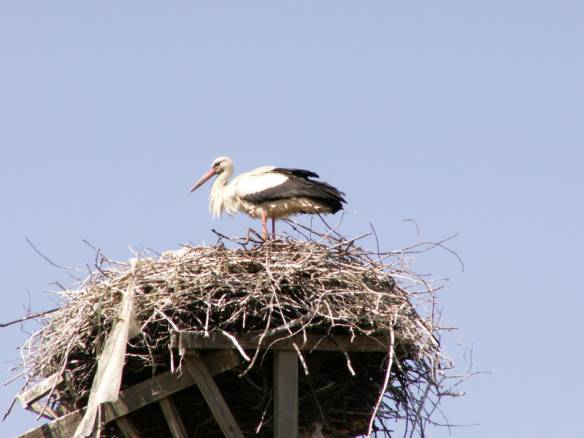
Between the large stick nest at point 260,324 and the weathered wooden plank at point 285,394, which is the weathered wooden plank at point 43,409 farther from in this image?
the weathered wooden plank at point 285,394

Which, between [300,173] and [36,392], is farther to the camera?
[300,173]

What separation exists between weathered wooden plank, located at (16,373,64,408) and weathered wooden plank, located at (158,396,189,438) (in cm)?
81

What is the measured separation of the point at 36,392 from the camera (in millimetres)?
8461

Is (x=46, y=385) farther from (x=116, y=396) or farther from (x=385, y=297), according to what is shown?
(x=385, y=297)

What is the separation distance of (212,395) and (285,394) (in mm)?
486

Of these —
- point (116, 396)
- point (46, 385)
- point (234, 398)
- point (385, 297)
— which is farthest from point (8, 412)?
point (385, 297)

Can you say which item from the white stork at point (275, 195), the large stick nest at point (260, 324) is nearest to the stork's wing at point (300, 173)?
the white stork at point (275, 195)

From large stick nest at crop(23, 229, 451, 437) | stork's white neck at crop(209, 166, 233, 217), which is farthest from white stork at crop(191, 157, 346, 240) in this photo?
large stick nest at crop(23, 229, 451, 437)

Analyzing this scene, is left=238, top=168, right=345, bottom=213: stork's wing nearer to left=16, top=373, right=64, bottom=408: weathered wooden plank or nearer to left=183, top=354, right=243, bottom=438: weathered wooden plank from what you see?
left=183, top=354, right=243, bottom=438: weathered wooden plank

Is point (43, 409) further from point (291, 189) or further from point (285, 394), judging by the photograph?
point (291, 189)

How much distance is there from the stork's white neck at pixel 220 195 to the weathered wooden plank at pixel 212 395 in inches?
141

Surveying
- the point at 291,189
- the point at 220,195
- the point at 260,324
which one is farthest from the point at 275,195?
the point at 260,324

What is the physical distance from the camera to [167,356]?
328 inches

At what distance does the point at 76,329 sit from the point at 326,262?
1793 mm
